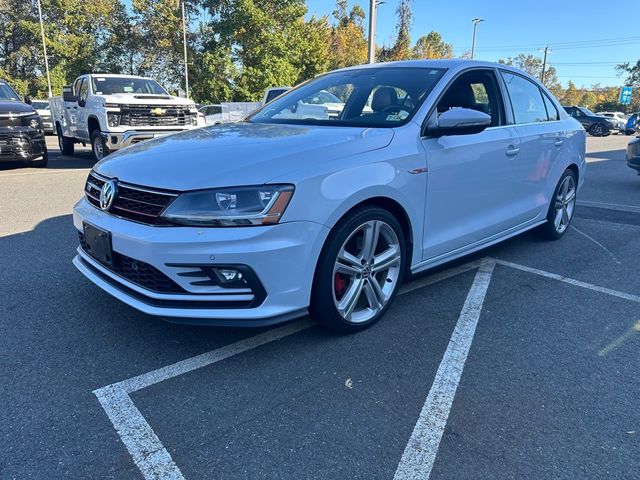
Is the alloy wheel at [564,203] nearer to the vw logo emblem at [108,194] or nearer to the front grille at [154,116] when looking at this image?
the vw logo emblem at [108,194]

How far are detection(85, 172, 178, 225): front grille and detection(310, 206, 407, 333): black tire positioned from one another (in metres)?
0.88

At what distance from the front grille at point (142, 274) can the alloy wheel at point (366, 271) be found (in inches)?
35.8

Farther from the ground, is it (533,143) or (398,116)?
(398,116)

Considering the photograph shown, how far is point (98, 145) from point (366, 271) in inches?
371

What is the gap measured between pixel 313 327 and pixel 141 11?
4305 centimetres

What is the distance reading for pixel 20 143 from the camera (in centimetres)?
938

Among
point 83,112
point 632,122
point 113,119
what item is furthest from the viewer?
point 632,122

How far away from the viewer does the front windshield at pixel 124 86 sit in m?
11.0

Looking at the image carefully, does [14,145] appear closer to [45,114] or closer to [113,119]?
[113,119]

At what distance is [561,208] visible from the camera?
5.21 metres

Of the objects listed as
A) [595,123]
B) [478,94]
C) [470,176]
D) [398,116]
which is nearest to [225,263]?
[398,116]

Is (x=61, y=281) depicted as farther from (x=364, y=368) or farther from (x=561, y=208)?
(x=561, y=208)

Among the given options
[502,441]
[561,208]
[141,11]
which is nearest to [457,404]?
[502,441]

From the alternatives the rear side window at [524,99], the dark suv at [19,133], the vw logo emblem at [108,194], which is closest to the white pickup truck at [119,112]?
the dark suv at [19,133]
